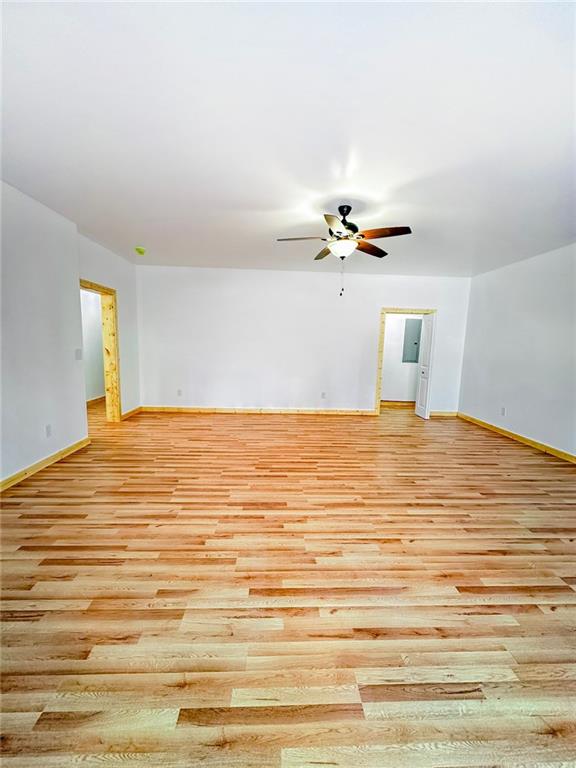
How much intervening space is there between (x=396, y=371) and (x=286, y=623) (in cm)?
662

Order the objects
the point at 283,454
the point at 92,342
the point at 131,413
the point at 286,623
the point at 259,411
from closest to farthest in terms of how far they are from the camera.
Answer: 1. the point at 286,623
2. the point at 283,454
3. the point at 131,413
4. the point at 259,411
5. the point at 92,342

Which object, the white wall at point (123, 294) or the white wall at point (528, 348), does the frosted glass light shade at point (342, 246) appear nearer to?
the white wall at point (528, 348)

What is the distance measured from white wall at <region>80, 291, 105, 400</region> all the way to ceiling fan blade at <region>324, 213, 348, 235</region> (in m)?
6.02

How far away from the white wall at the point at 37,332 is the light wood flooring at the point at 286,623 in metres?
0.58

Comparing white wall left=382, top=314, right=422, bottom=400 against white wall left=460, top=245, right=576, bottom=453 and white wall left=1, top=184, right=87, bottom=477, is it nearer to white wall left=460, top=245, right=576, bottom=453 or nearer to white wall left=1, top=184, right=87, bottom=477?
white wall left=460, top=245, right=576, bottom=453

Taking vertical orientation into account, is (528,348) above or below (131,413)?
above

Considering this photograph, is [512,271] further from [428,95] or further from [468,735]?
[468,735]

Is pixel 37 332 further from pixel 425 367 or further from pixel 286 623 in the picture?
pixel 425 367

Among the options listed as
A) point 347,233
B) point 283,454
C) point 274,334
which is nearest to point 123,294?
point 274,334

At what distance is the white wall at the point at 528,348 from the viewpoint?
3.97m

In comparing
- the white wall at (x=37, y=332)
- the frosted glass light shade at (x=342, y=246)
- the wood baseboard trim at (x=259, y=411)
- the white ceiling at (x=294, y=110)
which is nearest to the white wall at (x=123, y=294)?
the wood baseboard trim at (x=259, y=411)

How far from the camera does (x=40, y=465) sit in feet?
10.5

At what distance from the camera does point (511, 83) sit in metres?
1.54

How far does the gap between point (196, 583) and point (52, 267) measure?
11.7ft
